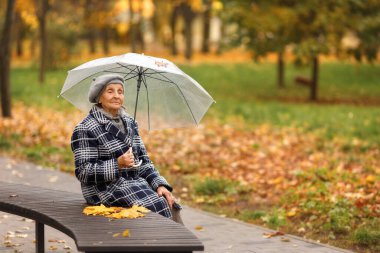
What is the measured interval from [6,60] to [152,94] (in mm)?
9858

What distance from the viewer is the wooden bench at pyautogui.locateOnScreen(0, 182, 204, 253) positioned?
4.76 m

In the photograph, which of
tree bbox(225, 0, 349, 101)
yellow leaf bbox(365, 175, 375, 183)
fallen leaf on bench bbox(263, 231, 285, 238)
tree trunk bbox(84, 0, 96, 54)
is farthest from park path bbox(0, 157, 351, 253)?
tree trunk bbox(84, 0, 96, 54)

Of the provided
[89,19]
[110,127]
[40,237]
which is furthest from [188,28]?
[110,127]

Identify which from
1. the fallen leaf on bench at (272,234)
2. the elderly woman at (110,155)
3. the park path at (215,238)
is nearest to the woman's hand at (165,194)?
the elderly woman at (110,155)

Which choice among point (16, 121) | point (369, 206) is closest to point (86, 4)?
point (16, 121)

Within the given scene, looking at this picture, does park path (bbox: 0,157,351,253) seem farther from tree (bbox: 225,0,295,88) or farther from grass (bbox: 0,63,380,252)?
tree (bbox: 225,0,295,88)

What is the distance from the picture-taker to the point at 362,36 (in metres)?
23.3

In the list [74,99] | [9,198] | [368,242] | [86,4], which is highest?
[86,4]

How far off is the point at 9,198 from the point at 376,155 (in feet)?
24.7

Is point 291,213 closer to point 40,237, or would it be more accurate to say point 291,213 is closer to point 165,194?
point 165,194

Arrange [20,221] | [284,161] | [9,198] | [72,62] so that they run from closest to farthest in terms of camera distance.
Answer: [9,198] → [20,221] → [284,161] → [72,62]

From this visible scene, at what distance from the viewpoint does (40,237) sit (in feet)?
21.1

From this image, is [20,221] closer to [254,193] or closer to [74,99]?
[74,99]

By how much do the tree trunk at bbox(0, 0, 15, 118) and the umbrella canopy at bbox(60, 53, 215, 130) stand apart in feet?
31.4
